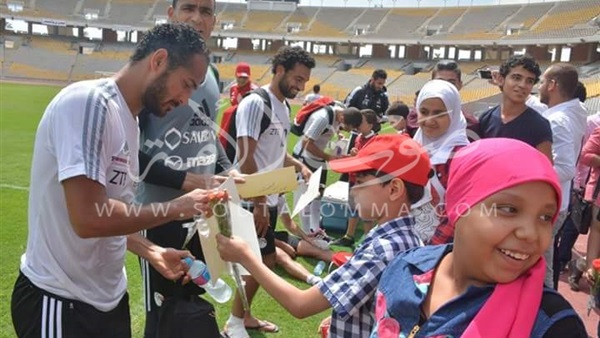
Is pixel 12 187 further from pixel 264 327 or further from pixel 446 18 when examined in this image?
pixel 446 18

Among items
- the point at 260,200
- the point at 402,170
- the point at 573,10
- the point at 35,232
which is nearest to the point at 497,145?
the point at 402,170

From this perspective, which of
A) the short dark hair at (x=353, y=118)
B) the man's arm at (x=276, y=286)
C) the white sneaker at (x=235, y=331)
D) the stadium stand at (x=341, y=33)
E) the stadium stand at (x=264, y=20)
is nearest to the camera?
the man's arm at (x=276, y=286)

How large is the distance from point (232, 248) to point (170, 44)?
90 centimetres

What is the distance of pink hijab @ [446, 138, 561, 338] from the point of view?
4.32ft

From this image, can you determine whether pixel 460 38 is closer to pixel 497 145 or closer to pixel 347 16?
pixel 347 16

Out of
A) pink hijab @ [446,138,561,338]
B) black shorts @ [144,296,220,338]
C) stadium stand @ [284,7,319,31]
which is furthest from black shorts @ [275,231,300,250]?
stadium stand @ [284,7,319,31]

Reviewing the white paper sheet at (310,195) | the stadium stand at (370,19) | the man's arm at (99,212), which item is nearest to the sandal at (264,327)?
the white paper sheet at (310,195)

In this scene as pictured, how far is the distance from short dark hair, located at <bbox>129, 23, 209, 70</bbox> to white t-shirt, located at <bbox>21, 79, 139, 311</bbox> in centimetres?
21

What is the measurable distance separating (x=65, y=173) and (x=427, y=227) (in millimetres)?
2437

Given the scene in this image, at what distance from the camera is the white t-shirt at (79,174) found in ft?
6.46

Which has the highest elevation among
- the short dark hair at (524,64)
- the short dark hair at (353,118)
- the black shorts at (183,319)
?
the short dark hair at (524,64)

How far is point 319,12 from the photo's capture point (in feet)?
215

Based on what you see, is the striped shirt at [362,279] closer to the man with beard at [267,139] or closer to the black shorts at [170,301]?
the black shorts at [170,301]

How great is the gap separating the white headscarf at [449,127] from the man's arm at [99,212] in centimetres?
218
